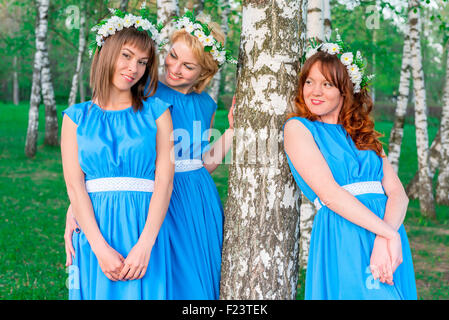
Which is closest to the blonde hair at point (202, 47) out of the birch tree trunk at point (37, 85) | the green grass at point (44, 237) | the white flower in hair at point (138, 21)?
the white flower in hair at point (138, 21)

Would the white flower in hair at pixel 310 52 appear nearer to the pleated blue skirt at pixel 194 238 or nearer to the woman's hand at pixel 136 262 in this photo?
the pleated blue skirt at pixel 194 238

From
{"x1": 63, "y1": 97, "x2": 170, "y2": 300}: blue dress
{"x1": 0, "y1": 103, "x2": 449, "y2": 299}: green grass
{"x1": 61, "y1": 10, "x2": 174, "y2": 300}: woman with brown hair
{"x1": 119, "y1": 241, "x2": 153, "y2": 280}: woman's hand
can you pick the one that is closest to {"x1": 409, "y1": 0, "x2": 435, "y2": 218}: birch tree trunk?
{"x1": 0, "y1": 103, "x2": 449, "y2": 299}: green grass

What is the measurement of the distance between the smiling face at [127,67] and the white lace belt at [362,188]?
4.10 ft

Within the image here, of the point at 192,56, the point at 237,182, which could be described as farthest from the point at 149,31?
the point at 237,182

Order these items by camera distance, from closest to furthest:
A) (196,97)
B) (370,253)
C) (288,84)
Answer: (370,253) → (288,84) → (196,97)

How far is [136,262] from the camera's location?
2.45 m

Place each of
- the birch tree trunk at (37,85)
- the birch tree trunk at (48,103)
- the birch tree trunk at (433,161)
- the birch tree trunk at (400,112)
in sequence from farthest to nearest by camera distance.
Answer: the birch tree trunk at (48,103) < the birch tree trunk at (37,85) < the birch tree trunk at (433,161) < the birch tree trunk at (400,112)

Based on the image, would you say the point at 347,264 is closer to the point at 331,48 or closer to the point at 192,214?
the point at 192,214

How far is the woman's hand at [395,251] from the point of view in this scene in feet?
7.89

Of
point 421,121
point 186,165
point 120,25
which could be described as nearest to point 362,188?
point 186,165

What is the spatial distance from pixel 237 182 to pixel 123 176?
0.65m

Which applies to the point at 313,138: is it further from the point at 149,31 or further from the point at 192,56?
the point at 149,31

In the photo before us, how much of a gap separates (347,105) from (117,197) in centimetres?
142

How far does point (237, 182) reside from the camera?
8.87ft
